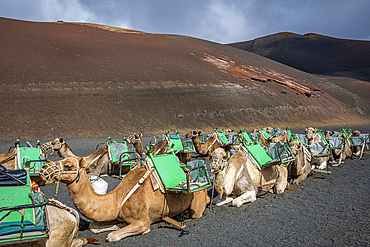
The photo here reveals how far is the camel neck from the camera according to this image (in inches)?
197

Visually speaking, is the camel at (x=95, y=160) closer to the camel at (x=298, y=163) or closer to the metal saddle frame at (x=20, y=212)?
the metal saddle frame at (x=20, y=212)

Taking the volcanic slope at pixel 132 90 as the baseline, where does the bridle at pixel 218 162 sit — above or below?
below

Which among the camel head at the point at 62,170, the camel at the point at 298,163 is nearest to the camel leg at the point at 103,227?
the camel head at the point at 62,170

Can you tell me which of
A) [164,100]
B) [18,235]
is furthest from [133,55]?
[18,235]

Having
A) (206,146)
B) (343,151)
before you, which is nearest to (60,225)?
(206,146)

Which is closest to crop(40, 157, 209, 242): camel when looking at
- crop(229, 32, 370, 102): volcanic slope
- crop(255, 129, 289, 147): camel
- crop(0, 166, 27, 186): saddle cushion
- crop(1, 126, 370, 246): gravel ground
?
crop(1, 126, 370, 246): gravel ground

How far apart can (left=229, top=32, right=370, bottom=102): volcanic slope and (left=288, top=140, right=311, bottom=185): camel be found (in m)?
91.9

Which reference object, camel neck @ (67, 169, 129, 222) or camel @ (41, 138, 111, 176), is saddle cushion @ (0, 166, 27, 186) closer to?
camel neck @ (67, 169, 129, 222)

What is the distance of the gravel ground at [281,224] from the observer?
549 cm

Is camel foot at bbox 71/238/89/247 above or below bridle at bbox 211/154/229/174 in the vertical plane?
below

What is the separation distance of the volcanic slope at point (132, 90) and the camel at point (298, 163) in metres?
20.9

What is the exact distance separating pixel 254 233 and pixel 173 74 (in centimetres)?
3635

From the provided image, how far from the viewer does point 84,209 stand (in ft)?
16.8

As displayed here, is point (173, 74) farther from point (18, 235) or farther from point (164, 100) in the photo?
point (18, 235)
